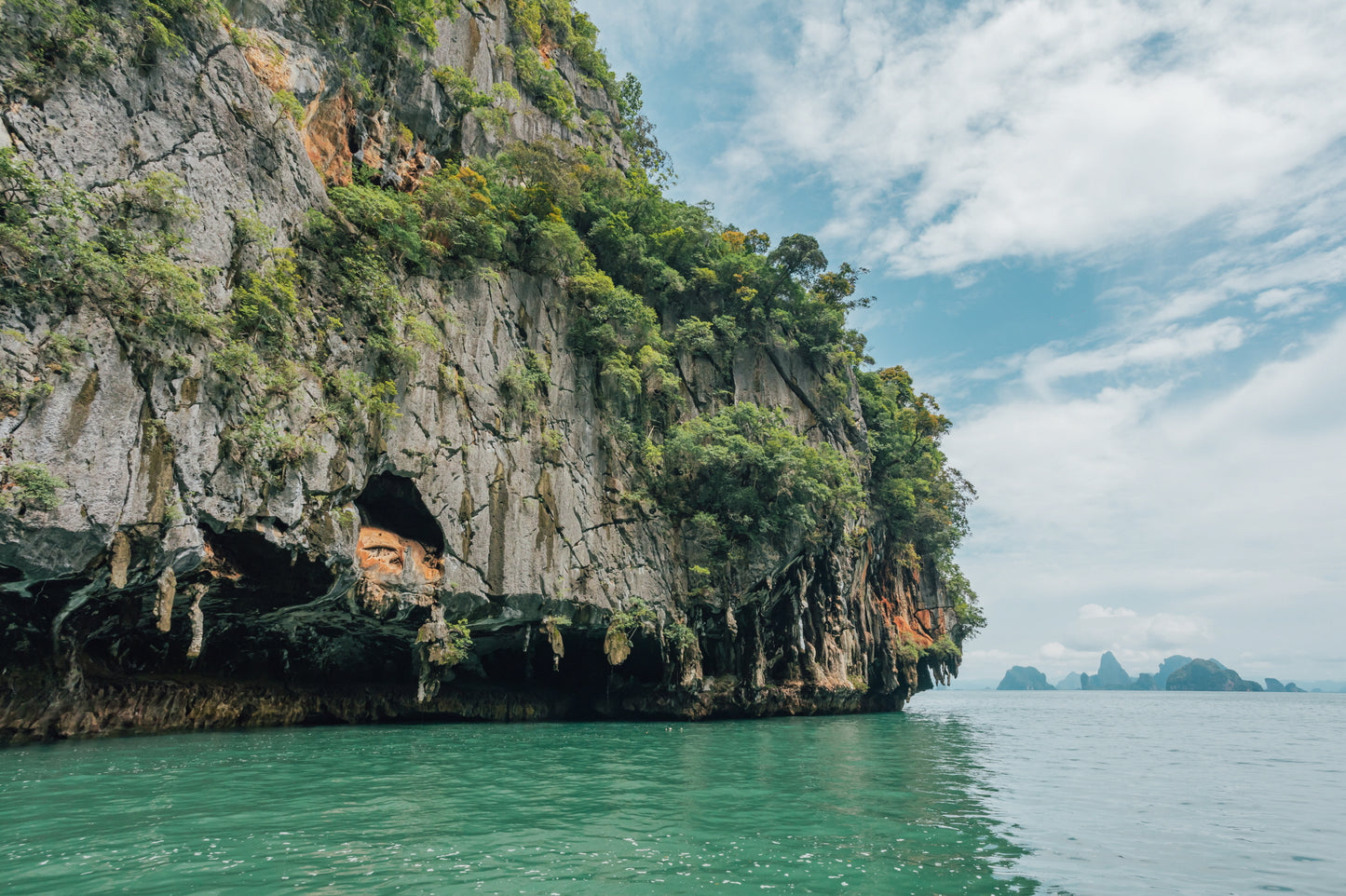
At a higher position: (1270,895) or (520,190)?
(520,190)

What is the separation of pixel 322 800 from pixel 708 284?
76.0 ft

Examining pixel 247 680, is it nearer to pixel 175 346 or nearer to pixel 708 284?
pixel 175 346

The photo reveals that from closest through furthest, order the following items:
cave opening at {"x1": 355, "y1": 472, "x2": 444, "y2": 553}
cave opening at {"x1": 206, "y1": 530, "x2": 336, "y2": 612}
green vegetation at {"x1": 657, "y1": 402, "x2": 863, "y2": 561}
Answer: cave opening at {"x1": 206, "y1": 530, "x2": 336, "y2": 612} < cave opening at {"x1": 355, "y1": 472, "x2": 444, "y2": 553} < green vegetation at {"x1": 657, "y1": 402, "x2": 863, "y2": 561}

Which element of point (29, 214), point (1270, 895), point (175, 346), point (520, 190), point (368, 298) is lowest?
point (1270, 895)

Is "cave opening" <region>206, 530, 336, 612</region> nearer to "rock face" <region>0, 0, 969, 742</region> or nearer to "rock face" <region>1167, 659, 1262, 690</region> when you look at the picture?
Answer: "rock face" <region>0, 0, 969, 742</region>

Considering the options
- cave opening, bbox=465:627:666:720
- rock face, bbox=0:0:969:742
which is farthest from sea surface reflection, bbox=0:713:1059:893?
cave opening, bbox=465:627:666:720

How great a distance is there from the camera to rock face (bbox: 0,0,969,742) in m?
11.1

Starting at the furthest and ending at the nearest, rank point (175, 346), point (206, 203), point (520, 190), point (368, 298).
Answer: point (520, 190), point (368, 298), point (206, 203), point (175, 346)

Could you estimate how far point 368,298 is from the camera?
52.6 ft

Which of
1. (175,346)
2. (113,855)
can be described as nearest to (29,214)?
(175,346)

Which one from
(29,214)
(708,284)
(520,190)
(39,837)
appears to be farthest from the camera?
(708,284)

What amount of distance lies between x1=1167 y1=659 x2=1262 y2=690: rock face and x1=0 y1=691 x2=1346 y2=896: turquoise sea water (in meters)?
170

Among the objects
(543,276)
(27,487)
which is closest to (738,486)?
(543,276)

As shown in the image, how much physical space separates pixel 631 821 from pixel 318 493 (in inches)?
383
